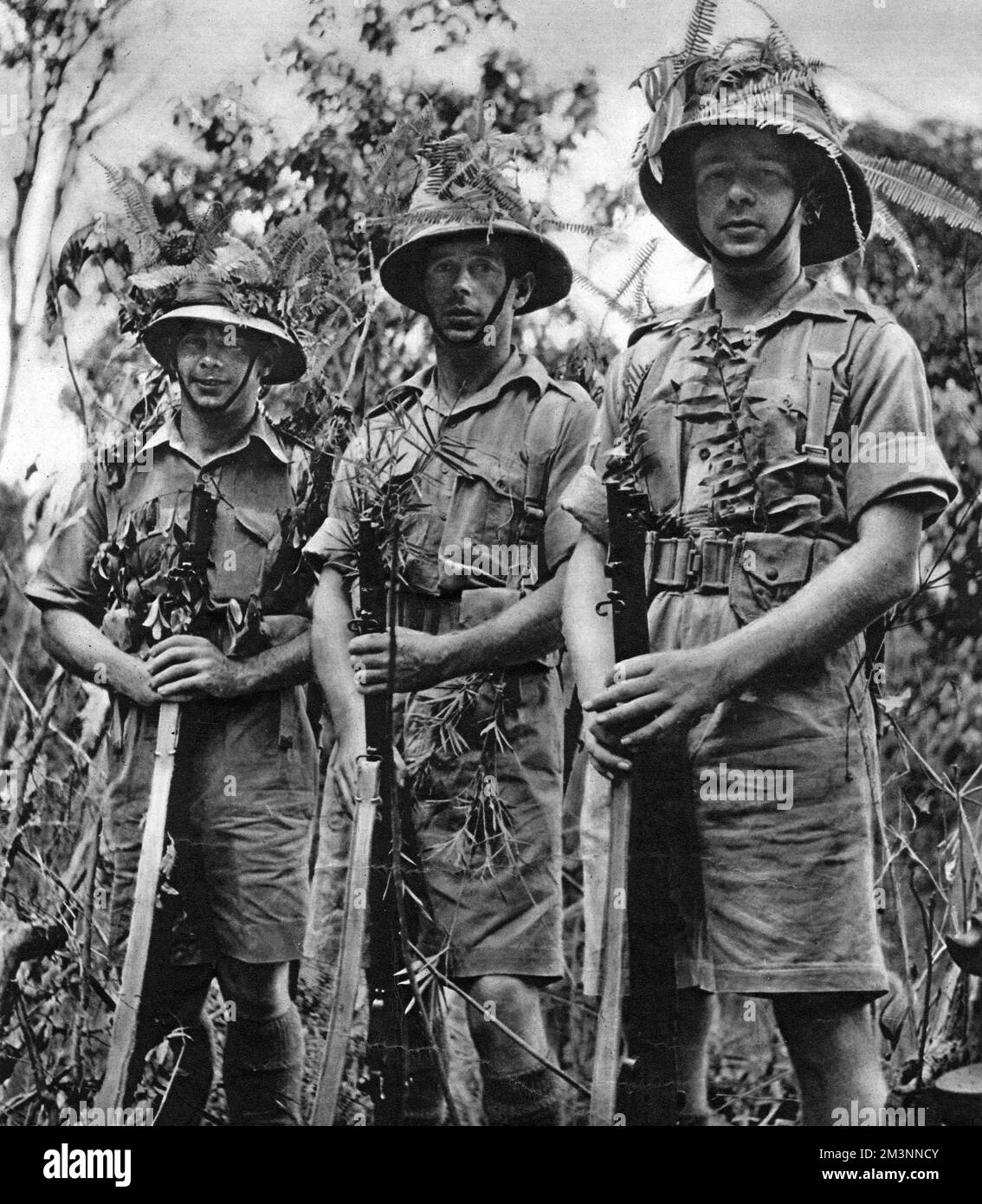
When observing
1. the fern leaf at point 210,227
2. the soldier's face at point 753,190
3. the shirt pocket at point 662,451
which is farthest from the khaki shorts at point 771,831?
the fern leaf at point 210,227

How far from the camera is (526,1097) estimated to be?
5.69m

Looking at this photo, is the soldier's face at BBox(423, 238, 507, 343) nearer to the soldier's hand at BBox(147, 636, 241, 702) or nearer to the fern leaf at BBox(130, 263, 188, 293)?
the fern leaf at BBox(130, 263, 188, 293)

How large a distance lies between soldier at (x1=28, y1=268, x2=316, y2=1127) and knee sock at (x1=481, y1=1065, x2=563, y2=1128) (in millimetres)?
685

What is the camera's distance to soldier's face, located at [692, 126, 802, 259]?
5723 millimetres

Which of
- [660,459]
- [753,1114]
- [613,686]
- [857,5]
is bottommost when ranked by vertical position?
[753,1114]

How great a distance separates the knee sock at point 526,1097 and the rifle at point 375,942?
311 mm

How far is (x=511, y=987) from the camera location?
5707mm

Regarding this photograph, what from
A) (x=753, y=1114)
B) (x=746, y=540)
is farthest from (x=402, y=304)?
(x=753, y=1114)

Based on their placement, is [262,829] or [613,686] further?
[262,829]

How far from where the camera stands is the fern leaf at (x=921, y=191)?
592 cm

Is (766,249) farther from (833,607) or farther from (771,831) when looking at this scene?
(771,831)

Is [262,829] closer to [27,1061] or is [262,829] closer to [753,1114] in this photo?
[27,1061]

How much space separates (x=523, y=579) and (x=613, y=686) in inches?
19.9

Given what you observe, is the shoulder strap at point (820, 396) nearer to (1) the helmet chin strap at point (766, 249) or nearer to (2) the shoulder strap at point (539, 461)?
(1) the helmet chin strap at point (766, 249)
